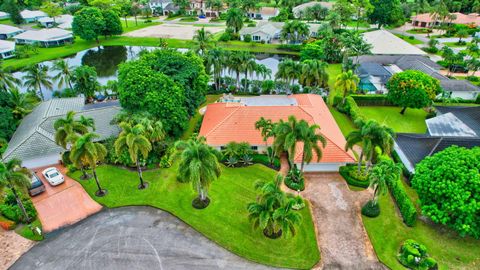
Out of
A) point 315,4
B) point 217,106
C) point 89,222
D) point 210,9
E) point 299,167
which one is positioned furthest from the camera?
point 210,9

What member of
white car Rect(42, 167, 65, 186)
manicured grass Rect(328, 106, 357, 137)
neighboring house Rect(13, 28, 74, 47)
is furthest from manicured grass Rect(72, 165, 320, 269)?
neighboring house Rect(13, 28, 74, 47)

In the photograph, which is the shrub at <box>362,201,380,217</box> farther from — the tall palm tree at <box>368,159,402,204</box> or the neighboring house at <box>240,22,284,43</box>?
the neighboring house at <box>240,22,284,43</box>

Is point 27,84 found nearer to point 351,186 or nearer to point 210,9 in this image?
point 351,186

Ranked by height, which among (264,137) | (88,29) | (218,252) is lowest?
(218,252)

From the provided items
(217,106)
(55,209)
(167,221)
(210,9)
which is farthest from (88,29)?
(167,221)

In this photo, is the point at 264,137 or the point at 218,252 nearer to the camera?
the point at 218,252

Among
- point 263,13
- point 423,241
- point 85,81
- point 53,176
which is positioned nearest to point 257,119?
point 423,241
